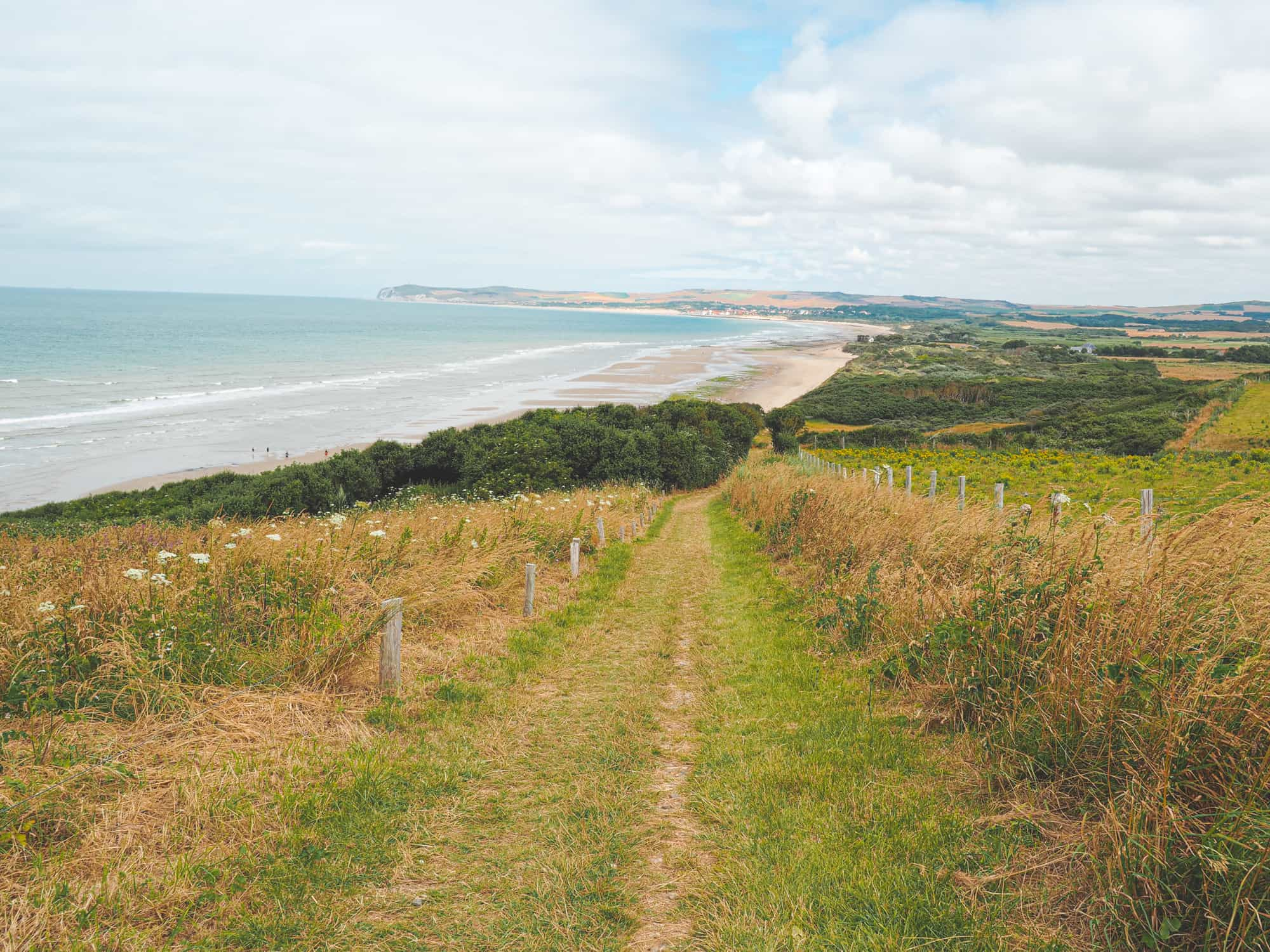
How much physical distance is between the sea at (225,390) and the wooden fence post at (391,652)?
32.2m

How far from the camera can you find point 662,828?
463 cm

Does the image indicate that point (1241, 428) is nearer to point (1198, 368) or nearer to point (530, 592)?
point (530, 592)

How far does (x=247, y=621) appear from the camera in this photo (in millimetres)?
6332

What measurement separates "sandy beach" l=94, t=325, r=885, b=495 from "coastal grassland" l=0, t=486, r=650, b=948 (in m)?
27.2

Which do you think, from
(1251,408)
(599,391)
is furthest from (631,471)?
(1251,408)

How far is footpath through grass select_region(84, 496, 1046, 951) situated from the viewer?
142 inches

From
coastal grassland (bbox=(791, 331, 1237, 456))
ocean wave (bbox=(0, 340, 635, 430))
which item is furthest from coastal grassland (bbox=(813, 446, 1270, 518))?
ocean wave (bbox=(0, 340, 635, 430))

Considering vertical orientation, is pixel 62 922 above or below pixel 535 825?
above

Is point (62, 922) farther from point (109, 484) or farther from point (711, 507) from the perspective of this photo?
point (109, 484)

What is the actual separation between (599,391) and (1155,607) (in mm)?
66690

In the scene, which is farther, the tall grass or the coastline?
the coastline

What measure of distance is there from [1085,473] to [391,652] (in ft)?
108

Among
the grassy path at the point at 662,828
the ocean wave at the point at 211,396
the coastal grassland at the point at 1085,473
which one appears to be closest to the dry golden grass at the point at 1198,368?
the coastal grassland at the point at 1085,473

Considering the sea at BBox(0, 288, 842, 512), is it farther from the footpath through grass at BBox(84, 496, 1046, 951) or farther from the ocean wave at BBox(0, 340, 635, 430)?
the footpath through grass at BBox(84, 496, 1046, 951)
